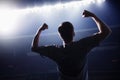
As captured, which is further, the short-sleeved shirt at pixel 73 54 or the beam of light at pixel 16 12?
the beam of light at pixel 16 12

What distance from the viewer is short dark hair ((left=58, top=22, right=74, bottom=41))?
5.65 feet

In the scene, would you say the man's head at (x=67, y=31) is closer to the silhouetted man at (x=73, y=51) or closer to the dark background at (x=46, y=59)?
the silhouetted man at (x=73, y=51)

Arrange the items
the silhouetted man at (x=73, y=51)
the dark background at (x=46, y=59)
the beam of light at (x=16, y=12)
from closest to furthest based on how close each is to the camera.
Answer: the silhouetted man at (x=73, y=51) < the beam of light at (x=16, y=12) < the dark background at (x=46, y=59)

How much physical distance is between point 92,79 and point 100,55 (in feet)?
2.09

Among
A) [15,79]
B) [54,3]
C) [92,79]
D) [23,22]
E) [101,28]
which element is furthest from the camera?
[15,79]

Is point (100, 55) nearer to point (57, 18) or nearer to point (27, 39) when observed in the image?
point (57, 18)

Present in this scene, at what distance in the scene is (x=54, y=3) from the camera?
16.7ft

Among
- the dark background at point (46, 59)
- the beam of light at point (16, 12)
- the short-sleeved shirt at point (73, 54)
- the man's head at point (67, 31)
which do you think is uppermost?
the beam of light at point (16, 12)

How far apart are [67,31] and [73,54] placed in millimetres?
169

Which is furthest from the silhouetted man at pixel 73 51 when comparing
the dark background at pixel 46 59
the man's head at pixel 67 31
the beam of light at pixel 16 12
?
the dark background at pixel 46 59

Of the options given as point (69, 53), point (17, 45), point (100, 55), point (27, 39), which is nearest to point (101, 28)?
point (69, 53)

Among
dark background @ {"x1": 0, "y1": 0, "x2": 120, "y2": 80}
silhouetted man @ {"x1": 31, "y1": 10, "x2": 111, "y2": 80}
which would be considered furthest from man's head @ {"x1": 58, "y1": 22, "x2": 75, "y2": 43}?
dark background @ {"x1": 0, "y1": 0, "x2": 120, "y2": 80}

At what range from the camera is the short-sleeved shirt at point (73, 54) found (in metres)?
1.67

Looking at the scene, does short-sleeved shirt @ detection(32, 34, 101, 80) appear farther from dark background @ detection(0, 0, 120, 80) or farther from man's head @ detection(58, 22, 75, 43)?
dark background @ detection(0, 0, 120, 80)
